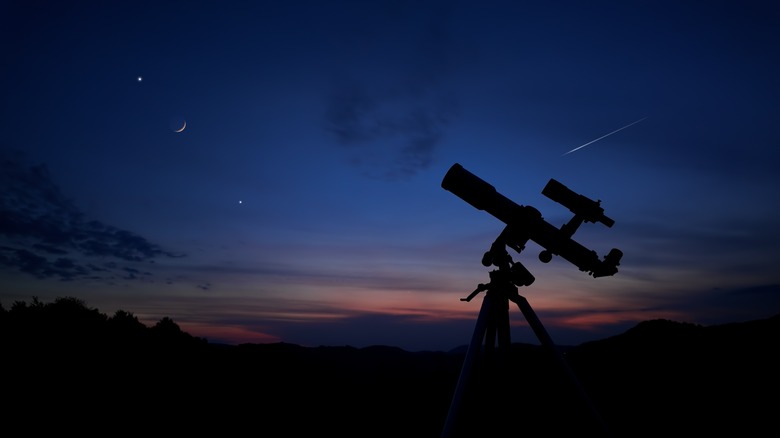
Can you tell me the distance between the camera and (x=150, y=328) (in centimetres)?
2814

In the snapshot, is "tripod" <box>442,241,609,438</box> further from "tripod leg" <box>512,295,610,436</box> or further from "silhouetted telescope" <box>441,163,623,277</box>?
"silhouetted telescope" <box>441,163,623,277</box>

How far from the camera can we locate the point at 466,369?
3680mm

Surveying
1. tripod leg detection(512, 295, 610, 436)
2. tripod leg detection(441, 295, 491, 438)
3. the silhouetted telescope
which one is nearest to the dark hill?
tripod leg detection(512, 295, 610, 436)

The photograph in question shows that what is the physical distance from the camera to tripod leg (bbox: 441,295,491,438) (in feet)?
11.0

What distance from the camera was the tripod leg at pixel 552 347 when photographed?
389 centimetres

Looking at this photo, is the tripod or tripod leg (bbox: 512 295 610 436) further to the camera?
the tripod

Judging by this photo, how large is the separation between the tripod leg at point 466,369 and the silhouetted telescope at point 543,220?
4.22 feet

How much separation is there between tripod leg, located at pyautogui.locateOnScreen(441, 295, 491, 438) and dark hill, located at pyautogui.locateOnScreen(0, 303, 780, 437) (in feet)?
2.86

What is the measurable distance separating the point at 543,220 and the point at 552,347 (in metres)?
1.81

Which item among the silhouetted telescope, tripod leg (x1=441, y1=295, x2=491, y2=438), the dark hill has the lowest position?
the dark hill

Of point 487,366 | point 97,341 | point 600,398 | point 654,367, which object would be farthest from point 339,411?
point 654,367

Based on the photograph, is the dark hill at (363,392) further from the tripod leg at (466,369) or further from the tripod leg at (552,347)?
the tripod leg at (466,369)

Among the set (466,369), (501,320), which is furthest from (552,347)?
(466,369)

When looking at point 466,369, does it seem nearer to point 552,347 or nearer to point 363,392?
point 552,347
